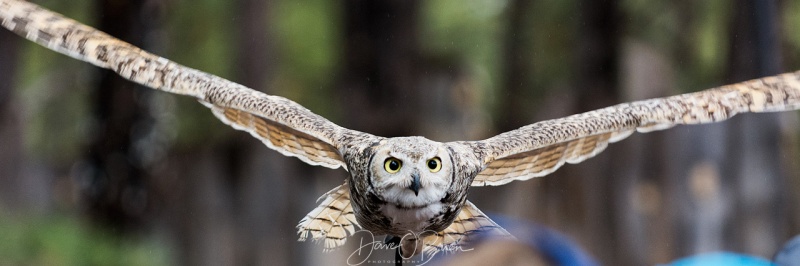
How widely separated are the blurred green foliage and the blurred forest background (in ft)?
0.04

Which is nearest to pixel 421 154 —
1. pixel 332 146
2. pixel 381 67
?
pixel 332 146

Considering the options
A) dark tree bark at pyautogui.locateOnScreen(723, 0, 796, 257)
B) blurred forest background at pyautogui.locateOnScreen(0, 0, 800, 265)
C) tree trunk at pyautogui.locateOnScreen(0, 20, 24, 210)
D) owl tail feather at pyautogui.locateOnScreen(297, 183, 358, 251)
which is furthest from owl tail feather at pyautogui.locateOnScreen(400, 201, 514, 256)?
tree trunk at pyautogui.locateOnScreen(0, 20, 24, 210)

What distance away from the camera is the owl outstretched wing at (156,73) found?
6.63 ft

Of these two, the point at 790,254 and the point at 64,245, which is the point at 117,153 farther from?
the point at 790,254

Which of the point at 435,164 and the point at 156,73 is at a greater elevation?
the point at 156,73

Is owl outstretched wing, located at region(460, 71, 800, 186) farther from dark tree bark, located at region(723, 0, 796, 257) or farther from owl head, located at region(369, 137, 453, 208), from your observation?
dark tree bark, located at region(723, 0, 796, 257)

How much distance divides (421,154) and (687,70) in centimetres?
238

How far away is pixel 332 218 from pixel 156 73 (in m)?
0.59

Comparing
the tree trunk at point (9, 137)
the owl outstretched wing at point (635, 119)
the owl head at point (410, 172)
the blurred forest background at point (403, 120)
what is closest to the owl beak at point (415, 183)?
the owl head at point (410, 172)

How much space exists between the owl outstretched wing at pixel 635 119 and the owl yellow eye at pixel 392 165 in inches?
14.3

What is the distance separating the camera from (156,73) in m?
2.08

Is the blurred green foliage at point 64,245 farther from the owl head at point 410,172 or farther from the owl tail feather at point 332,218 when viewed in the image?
the owl head at point 410,172

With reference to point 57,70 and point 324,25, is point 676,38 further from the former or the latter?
point 57,70

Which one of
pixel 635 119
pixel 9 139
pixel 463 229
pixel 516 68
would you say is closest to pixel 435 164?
pixel 463 229
